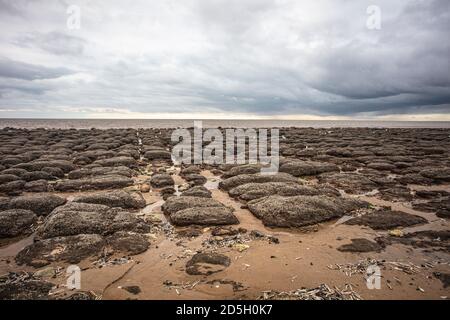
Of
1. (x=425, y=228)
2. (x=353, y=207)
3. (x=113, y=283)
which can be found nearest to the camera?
(x=113, y=283)

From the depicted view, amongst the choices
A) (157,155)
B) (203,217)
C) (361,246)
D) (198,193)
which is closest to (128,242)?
(203,217)

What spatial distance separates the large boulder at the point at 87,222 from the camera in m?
8.71

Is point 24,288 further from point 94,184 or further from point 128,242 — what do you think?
point 94,184

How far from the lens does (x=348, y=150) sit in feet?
89.0

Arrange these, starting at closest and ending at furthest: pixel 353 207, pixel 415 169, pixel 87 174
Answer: pixel 353 207 < pixel 87 174 < pixel 415 169

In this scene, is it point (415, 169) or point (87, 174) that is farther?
point (415, 169)

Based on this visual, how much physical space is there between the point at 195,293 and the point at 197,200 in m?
5.64

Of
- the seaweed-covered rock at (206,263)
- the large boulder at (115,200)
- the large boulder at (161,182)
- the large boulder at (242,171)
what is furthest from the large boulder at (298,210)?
the large boulder at (242,171)

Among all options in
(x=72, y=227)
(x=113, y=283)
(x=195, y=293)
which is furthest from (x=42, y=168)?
(x=195, y=293)

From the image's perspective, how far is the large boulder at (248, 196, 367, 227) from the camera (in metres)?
9.89

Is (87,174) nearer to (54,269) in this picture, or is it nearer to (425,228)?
(54,269)

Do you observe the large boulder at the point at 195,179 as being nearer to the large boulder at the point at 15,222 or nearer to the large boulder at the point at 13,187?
the large boulder at the point at 15,222

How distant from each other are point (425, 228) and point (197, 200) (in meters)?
7.79
